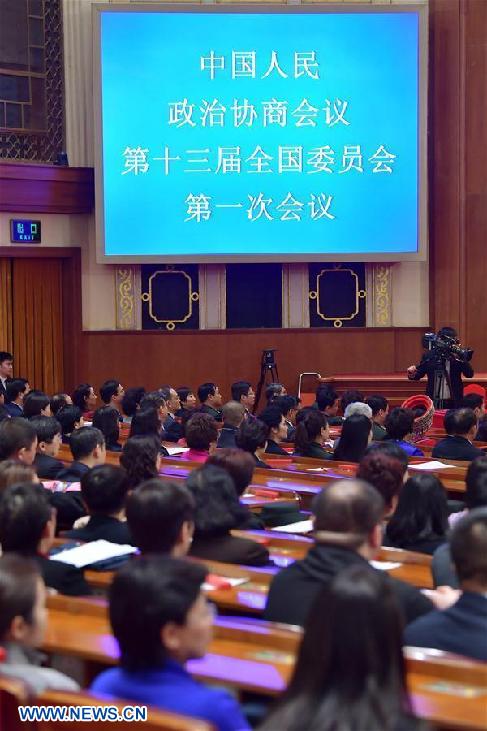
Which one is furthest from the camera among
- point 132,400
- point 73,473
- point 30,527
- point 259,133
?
point 259,133

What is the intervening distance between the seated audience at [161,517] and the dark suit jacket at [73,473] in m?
2.25

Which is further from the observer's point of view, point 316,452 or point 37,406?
point 37,406

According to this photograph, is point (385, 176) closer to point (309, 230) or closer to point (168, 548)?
point (309, 230)

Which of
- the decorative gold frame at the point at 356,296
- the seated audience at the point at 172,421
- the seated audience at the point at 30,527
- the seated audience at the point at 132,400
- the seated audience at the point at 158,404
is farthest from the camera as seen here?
the decorative gold frame at the point at 356,296

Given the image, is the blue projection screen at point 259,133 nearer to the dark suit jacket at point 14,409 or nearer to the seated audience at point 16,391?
the seated audience at point 16,391

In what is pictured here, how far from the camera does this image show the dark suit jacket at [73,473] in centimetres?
584

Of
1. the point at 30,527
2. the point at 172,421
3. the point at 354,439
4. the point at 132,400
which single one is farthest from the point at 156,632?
the point at 132,400

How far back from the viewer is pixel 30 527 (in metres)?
3.67

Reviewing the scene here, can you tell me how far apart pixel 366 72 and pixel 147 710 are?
11273 millimetres

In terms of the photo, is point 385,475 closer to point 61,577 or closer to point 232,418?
point 61,577

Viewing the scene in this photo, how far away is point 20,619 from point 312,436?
5080mm

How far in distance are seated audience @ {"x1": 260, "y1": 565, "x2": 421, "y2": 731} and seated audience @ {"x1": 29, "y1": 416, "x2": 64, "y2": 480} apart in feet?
15.0

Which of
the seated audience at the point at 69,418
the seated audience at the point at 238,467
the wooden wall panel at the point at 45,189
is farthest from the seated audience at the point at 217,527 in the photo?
the wooden wall panel at the point at 45,189

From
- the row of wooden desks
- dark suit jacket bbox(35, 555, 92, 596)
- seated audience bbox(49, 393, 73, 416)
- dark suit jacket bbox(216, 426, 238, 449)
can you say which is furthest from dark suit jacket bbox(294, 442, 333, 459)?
the row of wooden desks
